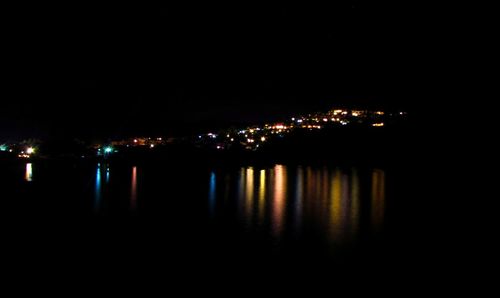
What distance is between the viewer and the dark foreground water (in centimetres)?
335

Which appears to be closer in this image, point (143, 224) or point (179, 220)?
point (143, 224)

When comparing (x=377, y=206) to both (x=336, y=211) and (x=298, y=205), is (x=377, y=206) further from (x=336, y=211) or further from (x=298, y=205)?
(x=298, y=205)

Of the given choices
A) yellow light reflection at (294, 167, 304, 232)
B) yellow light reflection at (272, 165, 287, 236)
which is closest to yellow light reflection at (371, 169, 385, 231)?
yellow light reflection at (294, 167, 304, 232)

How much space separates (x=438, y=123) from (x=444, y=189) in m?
7.04

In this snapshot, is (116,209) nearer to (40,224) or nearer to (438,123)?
(40,224)

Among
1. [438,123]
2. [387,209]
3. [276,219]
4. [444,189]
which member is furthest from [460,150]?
[276,219]

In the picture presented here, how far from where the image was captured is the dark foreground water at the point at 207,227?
11.0ft

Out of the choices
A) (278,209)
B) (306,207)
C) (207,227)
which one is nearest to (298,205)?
(306,207)

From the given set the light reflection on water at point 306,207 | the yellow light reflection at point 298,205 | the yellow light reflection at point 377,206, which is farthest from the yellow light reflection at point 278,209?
the yellow light reflection at point 377,206

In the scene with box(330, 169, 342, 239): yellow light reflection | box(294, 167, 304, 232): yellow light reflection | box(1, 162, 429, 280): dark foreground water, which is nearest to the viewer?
box(1, 162, 429, 280): dark foreground water

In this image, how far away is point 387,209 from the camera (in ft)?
20.5

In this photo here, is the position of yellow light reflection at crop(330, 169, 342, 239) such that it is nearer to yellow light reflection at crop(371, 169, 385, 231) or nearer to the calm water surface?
the calm water surface

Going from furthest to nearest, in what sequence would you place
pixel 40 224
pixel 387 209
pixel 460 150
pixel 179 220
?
pixel 460 150, pixel 387 209, pixel 179 220, pixel 40 224

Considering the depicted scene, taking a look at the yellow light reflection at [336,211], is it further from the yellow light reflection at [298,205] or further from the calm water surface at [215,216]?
the yellow light reflection at [298,205]
